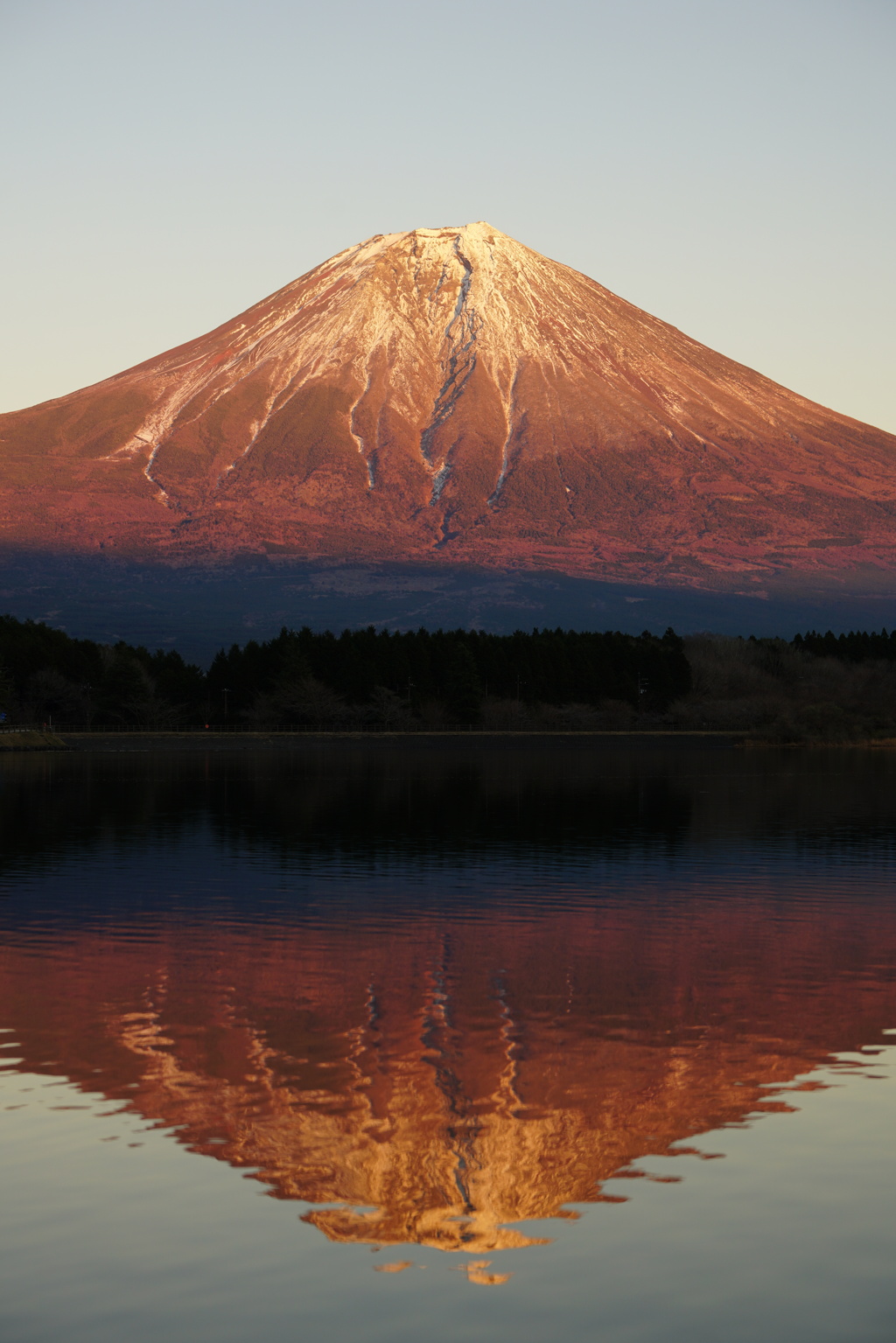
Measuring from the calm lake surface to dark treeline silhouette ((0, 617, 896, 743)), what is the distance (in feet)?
420

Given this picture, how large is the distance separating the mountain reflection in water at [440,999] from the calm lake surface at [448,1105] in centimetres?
7

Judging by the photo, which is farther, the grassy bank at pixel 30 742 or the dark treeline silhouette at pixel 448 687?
the dark treeline silhouette at pixel 448 687

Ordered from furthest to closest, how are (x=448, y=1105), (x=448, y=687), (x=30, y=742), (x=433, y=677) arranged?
(x=433, y=677) < (x=448, y=687) < (x=30, y=742) < (x=448, y=1105)

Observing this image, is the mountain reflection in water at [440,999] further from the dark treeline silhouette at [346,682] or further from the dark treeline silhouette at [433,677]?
the dark treeline silhouette at [433,677]

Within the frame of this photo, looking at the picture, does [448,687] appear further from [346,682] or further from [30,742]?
[30,742]

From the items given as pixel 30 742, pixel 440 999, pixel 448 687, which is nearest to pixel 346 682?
pixel 448 687

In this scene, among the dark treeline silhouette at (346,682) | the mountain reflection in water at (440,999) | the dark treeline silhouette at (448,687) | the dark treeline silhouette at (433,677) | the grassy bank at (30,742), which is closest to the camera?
the mountain reflection in water at (440,999)

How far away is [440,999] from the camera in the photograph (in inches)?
853

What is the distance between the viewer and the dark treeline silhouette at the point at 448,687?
6457 inches

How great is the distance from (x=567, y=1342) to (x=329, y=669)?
16361cm

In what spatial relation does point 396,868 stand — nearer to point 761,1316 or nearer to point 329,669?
point 761,1316

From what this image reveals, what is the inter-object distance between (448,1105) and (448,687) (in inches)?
6241

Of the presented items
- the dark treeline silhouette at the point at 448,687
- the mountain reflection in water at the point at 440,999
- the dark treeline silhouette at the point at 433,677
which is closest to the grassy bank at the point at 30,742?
the dark treeline silhouette at the point at 448,687

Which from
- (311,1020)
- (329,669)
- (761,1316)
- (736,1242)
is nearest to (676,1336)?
(761,1316)
